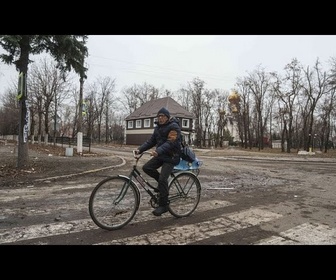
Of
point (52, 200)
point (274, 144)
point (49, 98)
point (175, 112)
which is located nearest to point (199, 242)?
point (52, 200)

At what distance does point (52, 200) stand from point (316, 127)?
78.4 m

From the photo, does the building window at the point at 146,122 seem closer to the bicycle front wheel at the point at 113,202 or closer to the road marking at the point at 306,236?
the bicycle front wheel at the point at 113,202

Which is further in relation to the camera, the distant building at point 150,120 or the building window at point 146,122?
the building window at point 146,122

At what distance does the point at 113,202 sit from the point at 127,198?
0.81 feet

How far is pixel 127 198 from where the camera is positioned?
4996 mm

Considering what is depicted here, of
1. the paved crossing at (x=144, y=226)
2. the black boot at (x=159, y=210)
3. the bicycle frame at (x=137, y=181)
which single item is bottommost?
the paved crossing at (x=144, y=226)

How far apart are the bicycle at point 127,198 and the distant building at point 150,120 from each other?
4471cm

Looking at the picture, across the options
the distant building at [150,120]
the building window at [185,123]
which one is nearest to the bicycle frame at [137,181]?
the distant building at [150,120]

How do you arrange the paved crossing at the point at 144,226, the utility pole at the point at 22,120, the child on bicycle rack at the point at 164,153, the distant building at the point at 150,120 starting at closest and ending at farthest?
the paved crossing at the point at 144,226 → the child on bicycle rack at the point at 164,153 → the utility pole at the point at 22,120 → the distant building at the point at 150,120

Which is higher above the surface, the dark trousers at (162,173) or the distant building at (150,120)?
the distant building at (150,120)

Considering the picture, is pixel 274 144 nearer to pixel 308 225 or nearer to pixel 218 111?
pixel 218 111

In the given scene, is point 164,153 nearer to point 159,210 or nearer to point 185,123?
point 159,210

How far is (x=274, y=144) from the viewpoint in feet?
297

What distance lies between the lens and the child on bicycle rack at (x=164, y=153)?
521 cm
